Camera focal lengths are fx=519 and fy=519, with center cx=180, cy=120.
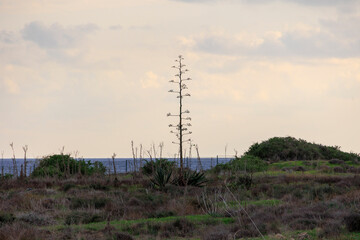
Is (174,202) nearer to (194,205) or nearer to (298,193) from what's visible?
(194,205)

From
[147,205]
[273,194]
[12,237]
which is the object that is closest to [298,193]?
[273,194]

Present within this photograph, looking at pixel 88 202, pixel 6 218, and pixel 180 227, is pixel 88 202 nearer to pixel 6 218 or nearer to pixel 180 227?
pixel 6 218

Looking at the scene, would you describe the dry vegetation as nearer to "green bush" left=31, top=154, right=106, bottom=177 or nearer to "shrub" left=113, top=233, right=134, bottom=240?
"shrub" left=113, top=233, right=134, bottom=240

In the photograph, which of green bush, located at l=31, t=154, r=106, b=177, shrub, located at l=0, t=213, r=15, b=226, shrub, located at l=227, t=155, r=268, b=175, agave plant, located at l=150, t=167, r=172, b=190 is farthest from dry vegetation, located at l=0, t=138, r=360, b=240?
shrub, located at l=227, t=155, r=268, b=175

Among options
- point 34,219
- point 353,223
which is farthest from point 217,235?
point 34,219

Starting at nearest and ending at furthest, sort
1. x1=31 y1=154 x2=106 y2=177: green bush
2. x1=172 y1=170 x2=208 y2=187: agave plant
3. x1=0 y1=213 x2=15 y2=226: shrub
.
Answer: x1=0 y1=213 x2=15 y2=226: shrub → x1=172 y1=170 x2=208 y2=187: agave plant → x1=31 y1=154 x2=106 y2=177: green bush

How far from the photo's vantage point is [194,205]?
19719 mm

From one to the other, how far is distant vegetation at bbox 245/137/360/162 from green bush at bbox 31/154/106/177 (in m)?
19.7

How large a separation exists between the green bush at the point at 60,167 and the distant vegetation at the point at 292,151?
1968 cm

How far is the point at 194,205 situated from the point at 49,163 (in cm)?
2430

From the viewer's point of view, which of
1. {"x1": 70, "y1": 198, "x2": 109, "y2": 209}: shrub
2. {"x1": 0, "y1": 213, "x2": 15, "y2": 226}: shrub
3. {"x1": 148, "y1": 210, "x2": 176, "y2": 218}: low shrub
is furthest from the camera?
{"x1": 70, "y1": 198, "x2": 109, "y2": 209}: shrub

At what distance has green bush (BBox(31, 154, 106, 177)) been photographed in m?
38.9

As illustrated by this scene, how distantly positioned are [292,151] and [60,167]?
25841 millimetres

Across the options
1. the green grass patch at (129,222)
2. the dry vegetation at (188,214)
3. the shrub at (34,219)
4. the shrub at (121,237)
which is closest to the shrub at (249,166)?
the dry vegetation at (188,214)
